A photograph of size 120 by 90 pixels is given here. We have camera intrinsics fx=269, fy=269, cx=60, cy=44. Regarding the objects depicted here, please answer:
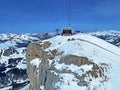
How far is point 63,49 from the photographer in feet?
92.1

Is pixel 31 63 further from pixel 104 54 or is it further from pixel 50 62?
pixel 104 54

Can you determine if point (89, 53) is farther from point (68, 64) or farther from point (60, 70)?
point (60, 70)

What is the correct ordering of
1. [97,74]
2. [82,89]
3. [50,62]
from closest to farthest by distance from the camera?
[82,89] → [97,74] → [50,62]

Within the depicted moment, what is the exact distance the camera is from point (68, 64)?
Answer: 2555 centimetres

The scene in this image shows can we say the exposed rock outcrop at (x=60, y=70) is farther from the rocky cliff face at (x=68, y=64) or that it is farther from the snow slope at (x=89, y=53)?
the snow slope at (x=89, y=53)

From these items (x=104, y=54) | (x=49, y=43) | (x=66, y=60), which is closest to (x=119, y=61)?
(x=104, y=54)

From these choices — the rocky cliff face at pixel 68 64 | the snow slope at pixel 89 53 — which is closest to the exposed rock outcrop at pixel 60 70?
the rocky cliff face at pixel 68 64

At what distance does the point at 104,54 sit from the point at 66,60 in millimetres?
4843

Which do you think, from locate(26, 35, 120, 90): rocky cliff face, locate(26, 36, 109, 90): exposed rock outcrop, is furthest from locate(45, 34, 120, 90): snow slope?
locate(26, 36, 109, 90): exposed rock outcrop

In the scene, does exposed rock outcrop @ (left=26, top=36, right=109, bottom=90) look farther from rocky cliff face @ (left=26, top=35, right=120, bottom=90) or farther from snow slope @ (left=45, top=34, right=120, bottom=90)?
snow slope @ (left=45, top=34, right=120, bottom=90)

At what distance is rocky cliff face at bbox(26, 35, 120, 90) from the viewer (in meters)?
23.6

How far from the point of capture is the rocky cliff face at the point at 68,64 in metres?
23.6

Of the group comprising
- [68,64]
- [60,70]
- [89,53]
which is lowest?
[60,70]

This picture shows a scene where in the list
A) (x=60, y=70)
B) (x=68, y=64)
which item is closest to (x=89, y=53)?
(x=68, y=64)
